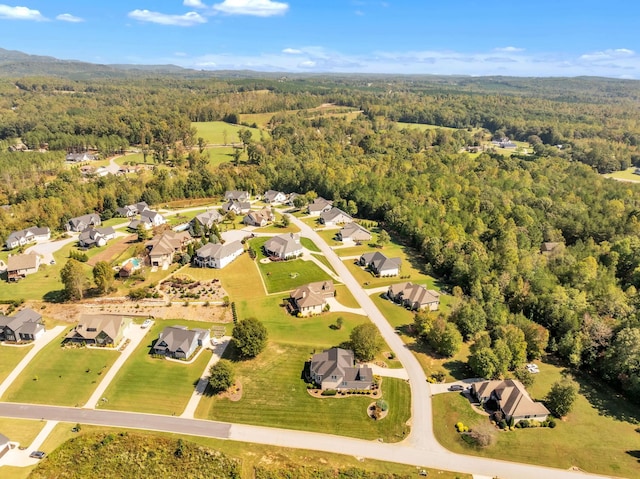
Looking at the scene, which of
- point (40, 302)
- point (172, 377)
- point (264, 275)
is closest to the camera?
point (172, 377)

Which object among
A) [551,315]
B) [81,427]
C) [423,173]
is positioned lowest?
[81,427]

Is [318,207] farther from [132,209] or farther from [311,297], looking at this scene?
[311,297]

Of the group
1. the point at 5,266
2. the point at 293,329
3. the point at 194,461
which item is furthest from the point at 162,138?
the point at 194,461

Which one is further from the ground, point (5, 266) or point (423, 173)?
point (423, 173)

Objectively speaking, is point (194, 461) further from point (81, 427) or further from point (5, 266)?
point (5, 266)

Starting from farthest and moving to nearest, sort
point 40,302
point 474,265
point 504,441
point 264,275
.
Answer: point 264,275
point 474,265
point 40,302
point 504,441

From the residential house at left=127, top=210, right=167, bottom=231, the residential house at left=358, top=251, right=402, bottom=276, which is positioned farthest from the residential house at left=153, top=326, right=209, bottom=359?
the residential house at left=127, top=210, right=167, bottom=231

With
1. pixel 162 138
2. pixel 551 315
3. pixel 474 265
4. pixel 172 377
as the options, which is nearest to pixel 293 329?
pixel 172 377

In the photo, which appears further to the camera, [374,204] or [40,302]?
[374,204]
